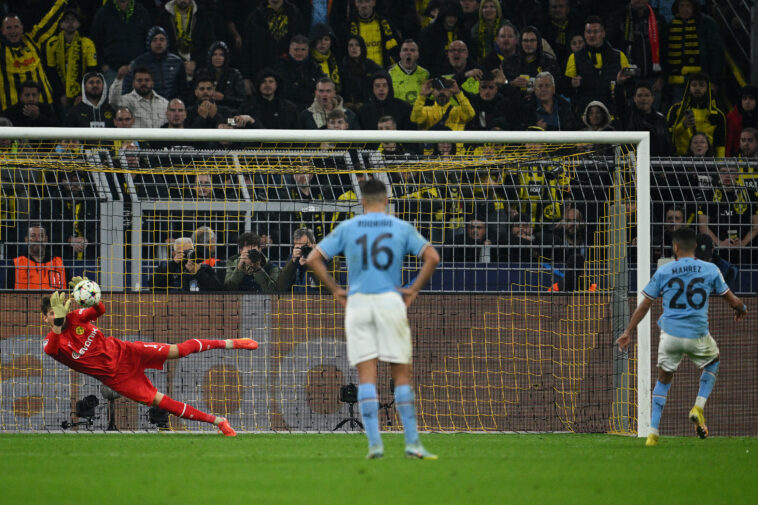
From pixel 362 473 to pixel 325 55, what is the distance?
36.3 ft

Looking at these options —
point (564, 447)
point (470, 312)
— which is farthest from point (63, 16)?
point (564, 447)

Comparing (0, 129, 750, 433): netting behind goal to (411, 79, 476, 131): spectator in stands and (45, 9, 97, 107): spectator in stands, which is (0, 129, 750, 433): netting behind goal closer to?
(411, 79, 476, 131): spectator in stands

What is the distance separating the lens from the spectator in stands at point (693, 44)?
57.6 feet

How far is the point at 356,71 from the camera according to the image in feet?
54.6

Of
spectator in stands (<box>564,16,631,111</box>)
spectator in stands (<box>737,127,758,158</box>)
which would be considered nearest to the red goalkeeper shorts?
spectator in stands (<box>564,16,631,111</box>)

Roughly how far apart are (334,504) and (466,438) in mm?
5361

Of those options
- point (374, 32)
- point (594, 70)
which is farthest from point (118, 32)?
point (594, 70)

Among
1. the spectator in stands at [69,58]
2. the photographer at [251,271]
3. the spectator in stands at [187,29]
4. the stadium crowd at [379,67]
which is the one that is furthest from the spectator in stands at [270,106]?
the photographer at [251,271]

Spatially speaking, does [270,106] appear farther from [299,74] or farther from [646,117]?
[646,117]

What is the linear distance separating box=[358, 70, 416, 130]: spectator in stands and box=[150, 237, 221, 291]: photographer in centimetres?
424

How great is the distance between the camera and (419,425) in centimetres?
1271

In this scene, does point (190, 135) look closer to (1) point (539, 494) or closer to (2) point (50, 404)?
(2) point (50, 404)

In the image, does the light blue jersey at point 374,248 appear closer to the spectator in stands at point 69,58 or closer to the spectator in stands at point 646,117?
the spectator in stands at point 646,117

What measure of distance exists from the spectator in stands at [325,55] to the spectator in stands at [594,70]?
11.5 ft
